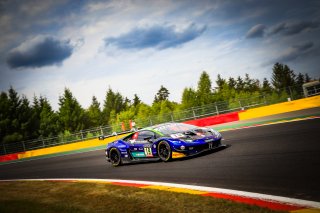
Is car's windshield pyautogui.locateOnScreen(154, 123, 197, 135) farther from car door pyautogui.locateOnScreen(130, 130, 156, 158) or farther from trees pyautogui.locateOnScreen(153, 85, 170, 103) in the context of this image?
trees pyautogui.locateOnScreen(153, 85, 170, 103)

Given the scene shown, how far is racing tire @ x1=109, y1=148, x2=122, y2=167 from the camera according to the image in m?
11.2

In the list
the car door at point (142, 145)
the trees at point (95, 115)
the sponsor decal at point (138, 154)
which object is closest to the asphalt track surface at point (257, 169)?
the car door at point (142, 145)

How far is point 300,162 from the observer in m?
5.86

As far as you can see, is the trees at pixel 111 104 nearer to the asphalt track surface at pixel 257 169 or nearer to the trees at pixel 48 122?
the trees at pixel 48 122

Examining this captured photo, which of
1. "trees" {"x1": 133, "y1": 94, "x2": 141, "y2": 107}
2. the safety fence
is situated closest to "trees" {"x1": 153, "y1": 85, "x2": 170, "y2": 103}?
"trees" {"x1": 133, "y1": 94, "x2": 141, "y2": 107}

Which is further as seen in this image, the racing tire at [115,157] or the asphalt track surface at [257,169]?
the racing tire at [115,157]

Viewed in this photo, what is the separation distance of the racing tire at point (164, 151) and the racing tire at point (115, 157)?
7.10 feet

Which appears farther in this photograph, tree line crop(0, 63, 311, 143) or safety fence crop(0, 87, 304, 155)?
tree line crop(0, 63, 311, 143)

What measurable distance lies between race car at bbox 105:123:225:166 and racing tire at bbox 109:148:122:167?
55mm

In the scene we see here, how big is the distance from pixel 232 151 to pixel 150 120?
1918 cm

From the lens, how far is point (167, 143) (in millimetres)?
9148

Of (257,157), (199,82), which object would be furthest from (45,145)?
(199,82)

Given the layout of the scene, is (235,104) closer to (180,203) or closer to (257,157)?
(257,157)

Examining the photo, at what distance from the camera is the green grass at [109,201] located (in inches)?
174
